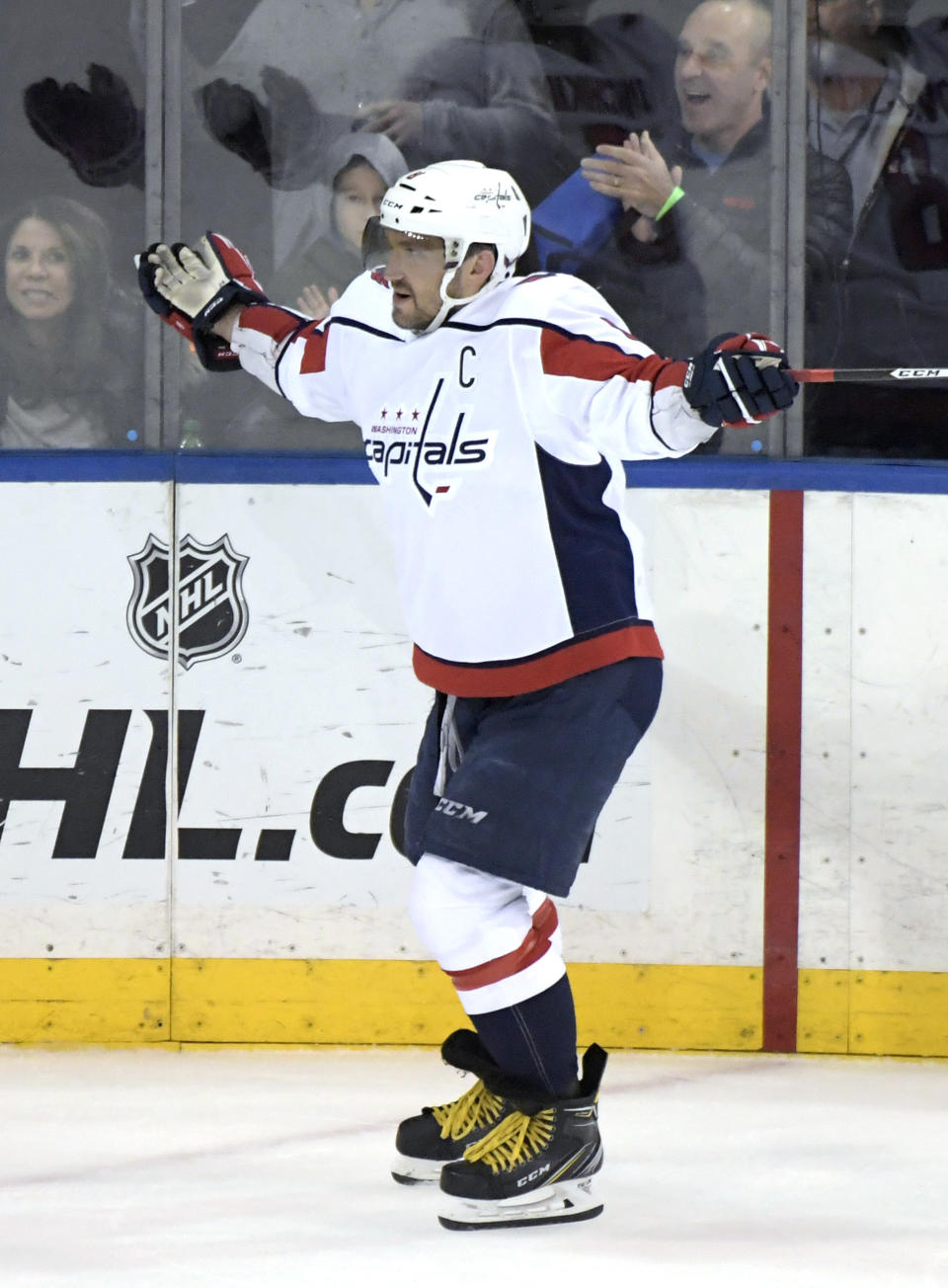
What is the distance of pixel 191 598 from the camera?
326 cm

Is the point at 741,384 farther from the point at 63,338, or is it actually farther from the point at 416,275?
the point at 63,338

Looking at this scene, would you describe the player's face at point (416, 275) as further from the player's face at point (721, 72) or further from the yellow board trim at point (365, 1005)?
the yellow board trim at point (365, 1005)

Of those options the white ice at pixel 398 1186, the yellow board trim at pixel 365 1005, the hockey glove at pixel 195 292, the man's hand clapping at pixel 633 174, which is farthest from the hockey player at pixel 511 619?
the man's hand clapping at pixel 633 174

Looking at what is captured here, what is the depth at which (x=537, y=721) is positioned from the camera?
239 cm

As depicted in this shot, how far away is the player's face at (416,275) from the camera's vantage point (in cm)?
239

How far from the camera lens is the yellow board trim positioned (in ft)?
10.6

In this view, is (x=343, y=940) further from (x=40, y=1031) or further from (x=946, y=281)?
(x=946, y=281)

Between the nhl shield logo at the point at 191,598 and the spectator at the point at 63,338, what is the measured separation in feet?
0.98

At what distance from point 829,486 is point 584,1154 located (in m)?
1.32

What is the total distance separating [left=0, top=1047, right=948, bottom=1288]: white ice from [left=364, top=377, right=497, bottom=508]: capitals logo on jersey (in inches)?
36.6

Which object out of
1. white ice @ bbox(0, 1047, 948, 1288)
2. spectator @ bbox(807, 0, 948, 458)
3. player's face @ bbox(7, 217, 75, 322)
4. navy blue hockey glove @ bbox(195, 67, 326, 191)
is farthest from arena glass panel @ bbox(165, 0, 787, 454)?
white ice @ bbox(0, 1047, 948, 1288)

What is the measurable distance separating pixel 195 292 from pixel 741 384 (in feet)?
3.21

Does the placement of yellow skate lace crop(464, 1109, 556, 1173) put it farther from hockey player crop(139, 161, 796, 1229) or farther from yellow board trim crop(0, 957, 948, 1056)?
yellow board trim crop(0, 957, 948, 1056)

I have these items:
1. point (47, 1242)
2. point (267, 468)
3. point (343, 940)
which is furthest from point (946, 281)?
point (47, 1242)
